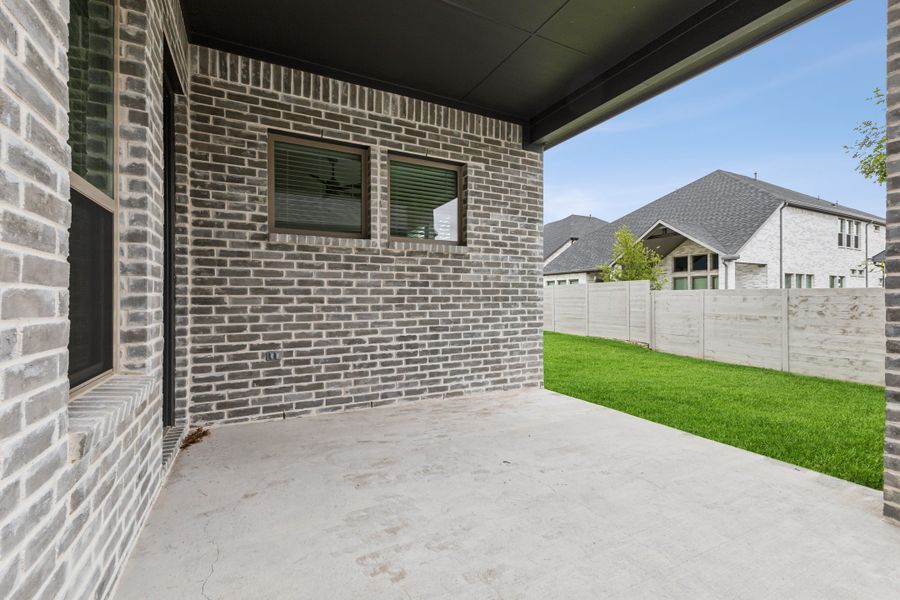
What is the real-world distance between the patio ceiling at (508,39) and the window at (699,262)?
39.7 ft

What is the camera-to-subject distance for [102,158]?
1717 mm

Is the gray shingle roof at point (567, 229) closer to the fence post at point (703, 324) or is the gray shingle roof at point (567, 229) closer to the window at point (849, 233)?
the window at point (849, 233)

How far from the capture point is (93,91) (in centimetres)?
164

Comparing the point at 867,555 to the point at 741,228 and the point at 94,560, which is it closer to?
the point at 94,560

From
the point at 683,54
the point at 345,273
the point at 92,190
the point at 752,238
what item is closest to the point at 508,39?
the point at 683,54

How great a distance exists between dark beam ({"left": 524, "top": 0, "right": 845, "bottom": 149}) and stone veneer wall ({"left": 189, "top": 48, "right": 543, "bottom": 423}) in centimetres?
Result: 90

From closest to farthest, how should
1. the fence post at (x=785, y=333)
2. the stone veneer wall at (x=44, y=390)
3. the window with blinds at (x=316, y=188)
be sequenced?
the stone veneer wall at (x=44, y=390) < the window with blinds at (x=316, y=188) < the fence post at (x=785, y=333)

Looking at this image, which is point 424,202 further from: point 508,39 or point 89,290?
point 89,290

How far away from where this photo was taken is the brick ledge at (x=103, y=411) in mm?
1099

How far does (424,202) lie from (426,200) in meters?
0.03

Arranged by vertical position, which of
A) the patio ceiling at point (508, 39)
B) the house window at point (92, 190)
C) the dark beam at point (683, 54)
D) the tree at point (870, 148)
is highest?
the tree at point (870, 148)

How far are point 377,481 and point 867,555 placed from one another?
2228 mm

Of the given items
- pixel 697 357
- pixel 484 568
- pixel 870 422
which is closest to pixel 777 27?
pixel 870 422

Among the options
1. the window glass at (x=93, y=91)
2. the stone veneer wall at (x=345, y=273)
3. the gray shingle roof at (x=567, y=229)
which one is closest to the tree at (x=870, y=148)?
the stone veneer wall at (x=345, y=273)
